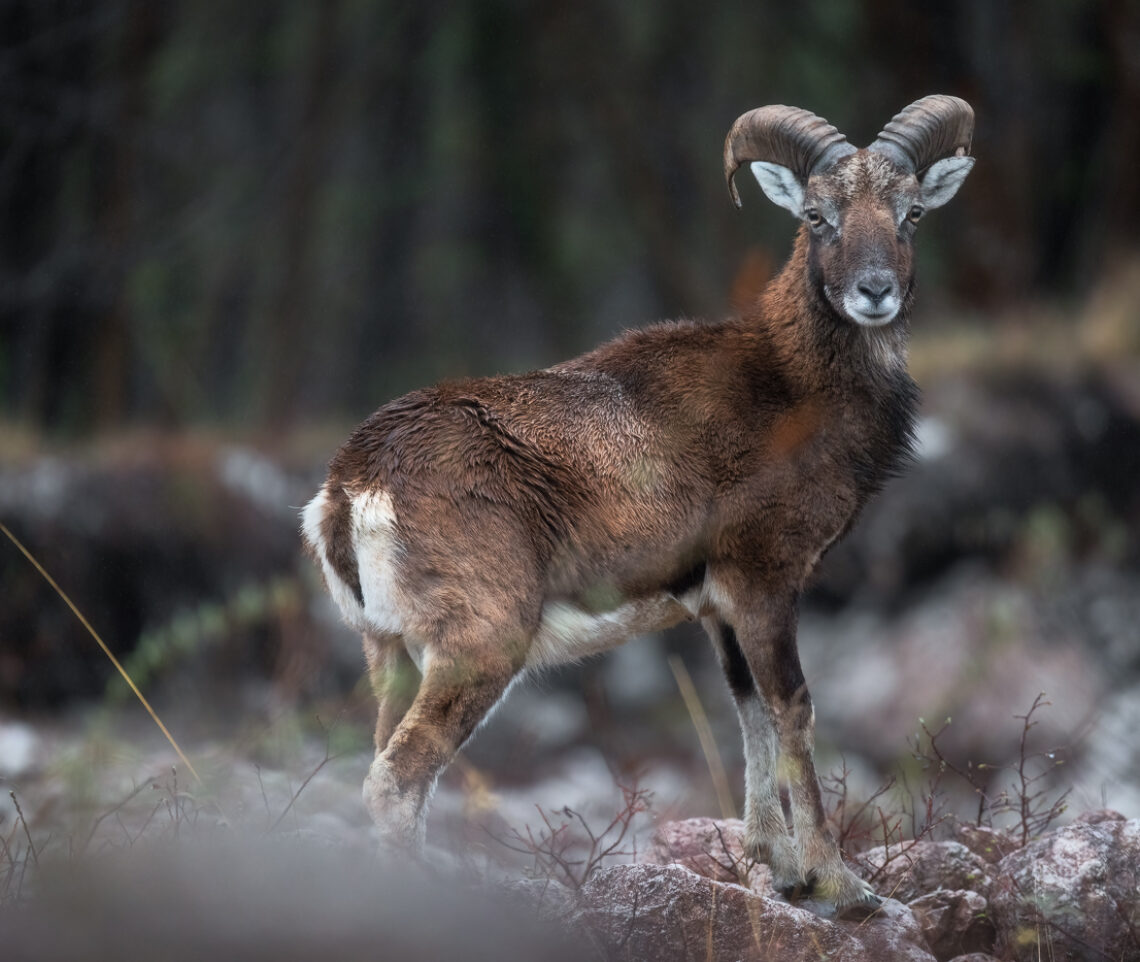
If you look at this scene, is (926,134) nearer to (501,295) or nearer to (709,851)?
(709,851)

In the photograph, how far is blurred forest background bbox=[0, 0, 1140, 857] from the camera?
44.5ft

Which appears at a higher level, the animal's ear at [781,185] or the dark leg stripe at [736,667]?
the animal's ear at [781,185]

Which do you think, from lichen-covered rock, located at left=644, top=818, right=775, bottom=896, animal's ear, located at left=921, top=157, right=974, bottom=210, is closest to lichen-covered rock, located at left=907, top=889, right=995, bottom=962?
lichen-covered rock, located at left=644, top=818, right=775, bottom=896

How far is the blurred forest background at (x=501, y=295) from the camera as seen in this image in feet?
44.5

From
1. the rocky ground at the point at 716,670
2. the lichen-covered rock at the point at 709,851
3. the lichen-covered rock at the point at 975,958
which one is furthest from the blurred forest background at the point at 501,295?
the lichen-covered rock at the point at 975,958

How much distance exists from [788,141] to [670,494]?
2045mm

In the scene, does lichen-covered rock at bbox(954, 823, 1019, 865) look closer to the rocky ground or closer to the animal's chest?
the rocky ground

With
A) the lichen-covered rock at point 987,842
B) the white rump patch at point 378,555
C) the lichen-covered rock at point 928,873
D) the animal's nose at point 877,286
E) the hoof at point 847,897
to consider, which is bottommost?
the hoof at point 847,897

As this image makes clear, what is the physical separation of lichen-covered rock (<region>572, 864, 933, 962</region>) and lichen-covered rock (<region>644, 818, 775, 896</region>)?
25.6 inches

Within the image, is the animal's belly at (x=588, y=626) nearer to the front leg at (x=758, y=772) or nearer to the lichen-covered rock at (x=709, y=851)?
the front leg at (x=758, y=772)

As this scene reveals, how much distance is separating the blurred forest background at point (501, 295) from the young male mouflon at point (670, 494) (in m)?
0.50

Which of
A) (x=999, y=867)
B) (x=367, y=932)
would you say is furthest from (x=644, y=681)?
(x=367, y=932)

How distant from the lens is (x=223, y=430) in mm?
17656

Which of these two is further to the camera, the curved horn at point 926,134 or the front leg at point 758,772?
the curved horn at point 926,134
